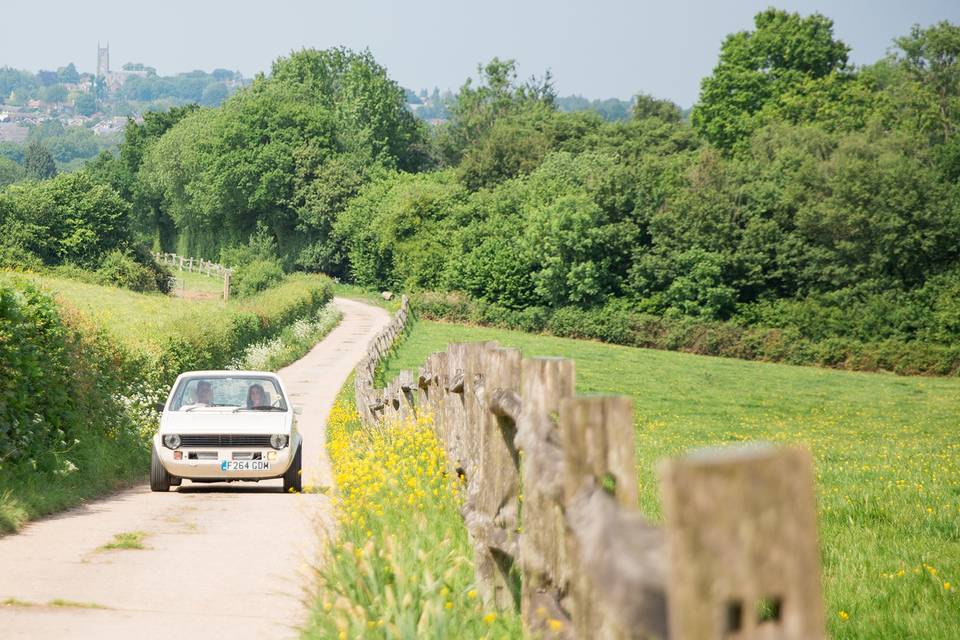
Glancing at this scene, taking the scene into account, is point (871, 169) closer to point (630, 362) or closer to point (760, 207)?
point (760, 207)

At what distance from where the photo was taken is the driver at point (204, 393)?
653 inches

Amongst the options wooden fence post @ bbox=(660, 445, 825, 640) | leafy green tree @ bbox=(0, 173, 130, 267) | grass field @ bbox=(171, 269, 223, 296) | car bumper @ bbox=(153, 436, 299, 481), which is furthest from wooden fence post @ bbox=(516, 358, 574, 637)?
grass field @ bbox=(171, 269, 223, 296)

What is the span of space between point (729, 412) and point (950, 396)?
11124 mm

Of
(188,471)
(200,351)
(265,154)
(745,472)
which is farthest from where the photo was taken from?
(265,154)

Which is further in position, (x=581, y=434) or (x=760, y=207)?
(x=760, y=207)

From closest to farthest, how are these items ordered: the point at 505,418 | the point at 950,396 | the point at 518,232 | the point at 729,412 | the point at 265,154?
1. the point at 505,418
2. the point at 729,412
3. the point at 950,396
4. the point at 518,232
5. the point at 265,154

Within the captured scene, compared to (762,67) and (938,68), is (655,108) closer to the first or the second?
(762,67)

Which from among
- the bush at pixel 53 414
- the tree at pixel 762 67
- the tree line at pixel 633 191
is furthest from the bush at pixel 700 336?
the bush at pixel 53 414

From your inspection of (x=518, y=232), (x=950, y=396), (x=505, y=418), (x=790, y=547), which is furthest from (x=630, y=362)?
(x=790, y=547)

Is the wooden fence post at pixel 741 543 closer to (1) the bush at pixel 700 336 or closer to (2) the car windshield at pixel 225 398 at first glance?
(2) the car windshield at pixel 225 398

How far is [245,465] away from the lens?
51.7 ft

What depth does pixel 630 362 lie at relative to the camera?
54.3 m

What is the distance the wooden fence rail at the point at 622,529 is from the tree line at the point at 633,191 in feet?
181

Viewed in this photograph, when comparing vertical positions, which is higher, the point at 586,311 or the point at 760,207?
the point at 760,207
